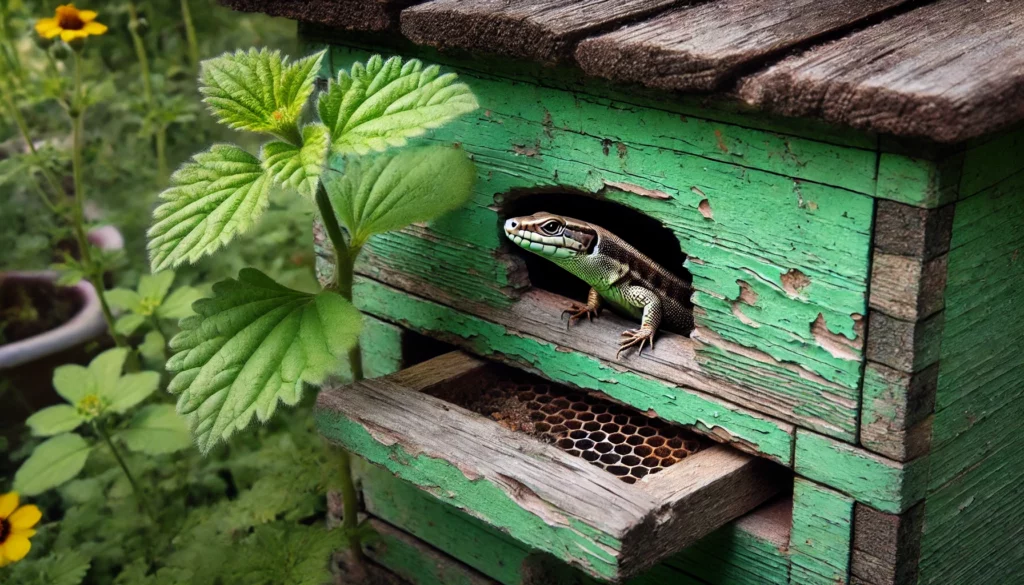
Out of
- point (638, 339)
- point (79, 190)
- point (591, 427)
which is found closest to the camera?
point (638, 339)

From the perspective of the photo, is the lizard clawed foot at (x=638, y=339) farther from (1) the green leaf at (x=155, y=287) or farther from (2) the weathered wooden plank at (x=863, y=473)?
(1) the green leaf at (x=155, y=287)

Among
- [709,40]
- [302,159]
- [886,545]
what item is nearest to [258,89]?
[302,159]

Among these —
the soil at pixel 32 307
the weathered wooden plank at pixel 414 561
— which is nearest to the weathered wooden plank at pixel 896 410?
the weathered wooden plank at pixel 414 561

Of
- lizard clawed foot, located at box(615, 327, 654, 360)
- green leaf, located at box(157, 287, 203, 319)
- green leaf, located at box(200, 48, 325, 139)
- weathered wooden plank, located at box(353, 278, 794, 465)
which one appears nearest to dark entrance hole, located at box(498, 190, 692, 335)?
weathered wooden plank, located at box(353, 278, 794, 465)

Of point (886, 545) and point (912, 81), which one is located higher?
point (912, 81)

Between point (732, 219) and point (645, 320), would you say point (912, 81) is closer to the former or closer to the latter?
point (732, 219)

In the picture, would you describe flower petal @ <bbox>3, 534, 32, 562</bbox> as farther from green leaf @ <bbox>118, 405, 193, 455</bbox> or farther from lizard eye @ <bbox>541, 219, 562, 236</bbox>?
lizard eye @ <bbox>541, 219, 562, 236</bbox>

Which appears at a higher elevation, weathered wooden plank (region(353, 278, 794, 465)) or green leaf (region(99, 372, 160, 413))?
weathered wooden plank (region(353, 278, 794, 465))
